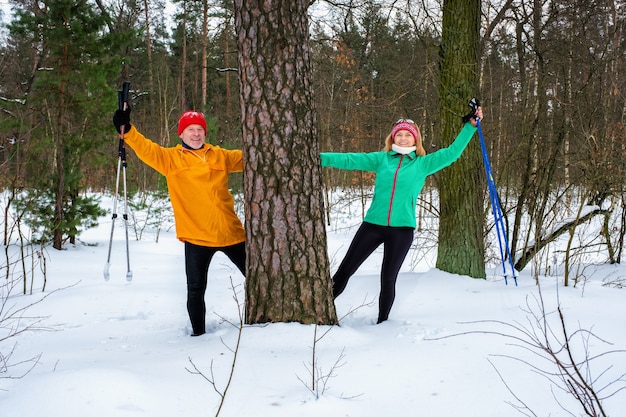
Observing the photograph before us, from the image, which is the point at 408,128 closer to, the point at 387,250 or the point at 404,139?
the point at 404,139

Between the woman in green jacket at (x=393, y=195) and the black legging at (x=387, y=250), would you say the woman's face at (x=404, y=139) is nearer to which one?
the woman in green jacket at (x=393, y=195)

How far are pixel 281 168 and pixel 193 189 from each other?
677 mm

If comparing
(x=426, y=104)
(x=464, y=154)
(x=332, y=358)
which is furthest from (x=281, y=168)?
(x=426, y=104)

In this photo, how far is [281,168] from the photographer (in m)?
2.88

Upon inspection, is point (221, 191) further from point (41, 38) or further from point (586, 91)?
point (41, 38)

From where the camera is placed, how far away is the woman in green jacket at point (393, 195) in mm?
3369

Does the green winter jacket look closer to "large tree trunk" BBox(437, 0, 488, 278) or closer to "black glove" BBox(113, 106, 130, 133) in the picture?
"large tree trunk" BBox(437, 0, 488, 278)

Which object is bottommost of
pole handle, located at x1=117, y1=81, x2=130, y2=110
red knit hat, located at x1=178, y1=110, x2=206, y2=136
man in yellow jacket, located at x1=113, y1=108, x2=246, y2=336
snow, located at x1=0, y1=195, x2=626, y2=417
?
snow, located at x1=0, y1=195, x2=626, y2=417

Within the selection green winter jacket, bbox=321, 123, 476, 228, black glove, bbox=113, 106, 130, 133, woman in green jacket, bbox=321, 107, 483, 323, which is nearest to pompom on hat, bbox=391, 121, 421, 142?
woman in green jacket, bbox=321, 107, 483, 323

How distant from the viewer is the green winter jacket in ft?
11.1

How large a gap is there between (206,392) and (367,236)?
1.78m

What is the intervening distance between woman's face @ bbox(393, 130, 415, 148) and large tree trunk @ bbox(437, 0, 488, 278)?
123 cm

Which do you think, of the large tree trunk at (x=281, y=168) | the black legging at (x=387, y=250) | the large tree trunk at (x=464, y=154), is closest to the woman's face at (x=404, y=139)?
the black legging at (x=387, y=250)

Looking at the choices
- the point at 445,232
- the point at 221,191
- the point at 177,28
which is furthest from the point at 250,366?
the point at 177,28
